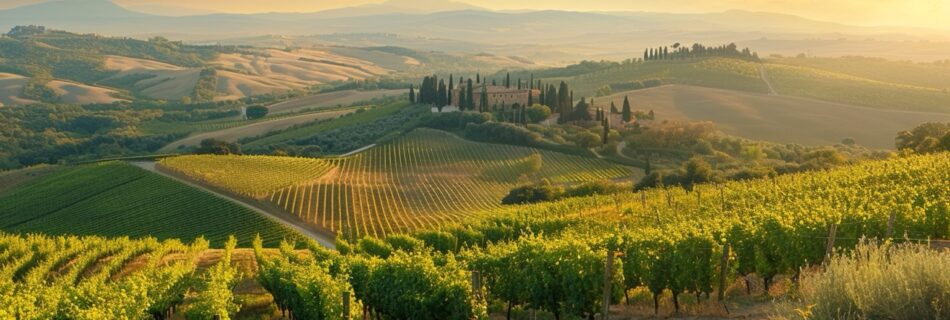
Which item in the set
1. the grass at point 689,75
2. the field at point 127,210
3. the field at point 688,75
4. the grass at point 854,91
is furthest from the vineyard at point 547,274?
the grass at point 689,75

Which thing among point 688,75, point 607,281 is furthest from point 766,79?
point 607,281

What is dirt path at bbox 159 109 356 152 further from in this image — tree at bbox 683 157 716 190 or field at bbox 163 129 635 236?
tree at bbox 683 157 716 190

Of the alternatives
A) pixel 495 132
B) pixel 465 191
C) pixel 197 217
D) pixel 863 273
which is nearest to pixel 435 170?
pixel 465 191

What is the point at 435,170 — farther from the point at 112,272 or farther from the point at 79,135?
the point at 79,135

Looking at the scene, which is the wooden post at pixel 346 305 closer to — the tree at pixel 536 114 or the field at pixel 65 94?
the tree at pixel 536 114

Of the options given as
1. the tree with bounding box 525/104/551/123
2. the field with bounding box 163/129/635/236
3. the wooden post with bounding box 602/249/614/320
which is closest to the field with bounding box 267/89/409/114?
the tree with bounding box 525/104/551/123

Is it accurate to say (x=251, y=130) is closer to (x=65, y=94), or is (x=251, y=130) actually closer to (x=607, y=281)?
(x=65, y=94)
